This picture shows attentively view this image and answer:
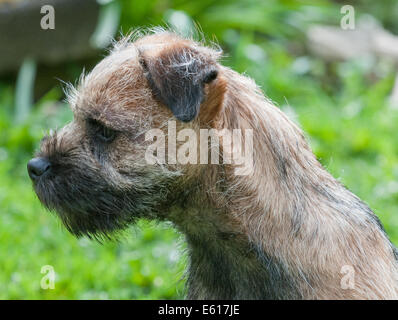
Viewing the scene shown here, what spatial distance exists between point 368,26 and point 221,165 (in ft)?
26.5

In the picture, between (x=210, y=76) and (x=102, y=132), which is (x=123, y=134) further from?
(x=210, y=76)

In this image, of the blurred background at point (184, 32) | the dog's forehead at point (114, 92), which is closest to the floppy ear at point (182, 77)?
the dog's forehead at point (114, 92)

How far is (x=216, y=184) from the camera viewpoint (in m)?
3.59

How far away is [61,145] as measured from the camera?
3697 millimetres

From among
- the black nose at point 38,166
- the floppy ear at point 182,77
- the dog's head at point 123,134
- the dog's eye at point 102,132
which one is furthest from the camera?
the black nose at point 38,166

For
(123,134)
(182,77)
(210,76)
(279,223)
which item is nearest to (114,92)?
(123,134)

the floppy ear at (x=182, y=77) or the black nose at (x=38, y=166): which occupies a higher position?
the floppy ear at (x=182, y=77)

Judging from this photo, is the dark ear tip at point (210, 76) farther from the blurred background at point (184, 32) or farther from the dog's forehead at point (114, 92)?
the blurred background at point (184, 32)

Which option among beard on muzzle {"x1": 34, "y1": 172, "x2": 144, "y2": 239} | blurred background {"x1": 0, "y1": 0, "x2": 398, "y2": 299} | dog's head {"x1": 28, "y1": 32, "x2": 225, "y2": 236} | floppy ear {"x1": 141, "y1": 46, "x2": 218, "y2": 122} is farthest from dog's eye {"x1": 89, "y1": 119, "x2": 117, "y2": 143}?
blurred background {"x1": 0, "y1": 0, "x2": 398, "y2": 299}

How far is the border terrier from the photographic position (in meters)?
3.52

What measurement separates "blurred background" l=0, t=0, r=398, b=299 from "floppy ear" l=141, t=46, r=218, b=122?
1.24 m

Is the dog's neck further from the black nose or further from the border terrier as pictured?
the black nose

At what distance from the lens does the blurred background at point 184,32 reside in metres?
5.71

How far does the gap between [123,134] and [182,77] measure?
45 centimetres
